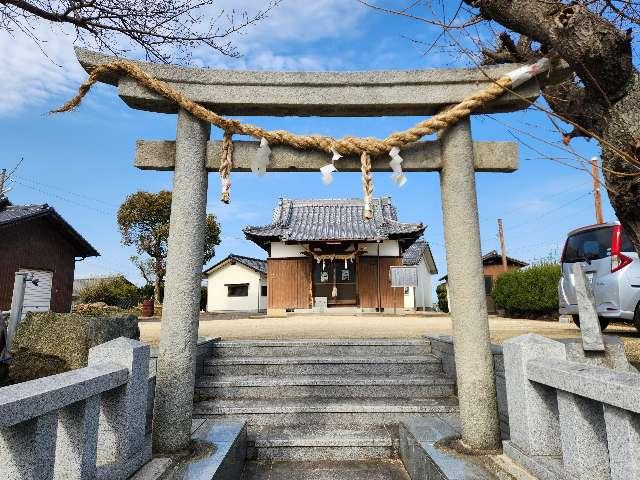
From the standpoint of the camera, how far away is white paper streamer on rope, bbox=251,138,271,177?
3.29 metres

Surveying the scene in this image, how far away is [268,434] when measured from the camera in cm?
396

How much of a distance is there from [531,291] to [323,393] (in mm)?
14582

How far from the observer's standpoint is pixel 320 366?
17.5 feet

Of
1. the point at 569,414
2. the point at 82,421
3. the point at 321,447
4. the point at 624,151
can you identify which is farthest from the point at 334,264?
the point at 82,421

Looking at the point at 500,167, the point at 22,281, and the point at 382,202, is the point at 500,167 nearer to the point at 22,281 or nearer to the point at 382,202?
the point at 22,281

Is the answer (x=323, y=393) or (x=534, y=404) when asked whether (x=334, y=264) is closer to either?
(x=323, y=393)

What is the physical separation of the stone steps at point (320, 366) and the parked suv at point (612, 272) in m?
3.36

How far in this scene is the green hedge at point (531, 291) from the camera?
15492 millimetres

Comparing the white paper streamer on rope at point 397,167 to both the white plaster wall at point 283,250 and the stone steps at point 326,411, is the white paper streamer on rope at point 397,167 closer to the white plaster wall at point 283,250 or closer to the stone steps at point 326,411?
the stone steps at point 326,411

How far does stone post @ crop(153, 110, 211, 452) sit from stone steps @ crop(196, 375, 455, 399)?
186 centimetres

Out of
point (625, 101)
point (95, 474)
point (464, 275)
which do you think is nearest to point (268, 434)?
point (95, 474)

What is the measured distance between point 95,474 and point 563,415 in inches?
105

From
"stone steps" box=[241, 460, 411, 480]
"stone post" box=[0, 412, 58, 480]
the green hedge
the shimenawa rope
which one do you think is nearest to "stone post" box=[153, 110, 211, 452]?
the shimenawa rope

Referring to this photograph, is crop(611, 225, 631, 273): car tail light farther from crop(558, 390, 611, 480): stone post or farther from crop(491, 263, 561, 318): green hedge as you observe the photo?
crop(491, 263, 561, 318): green hedge
